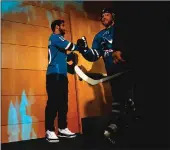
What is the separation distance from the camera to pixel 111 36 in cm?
264

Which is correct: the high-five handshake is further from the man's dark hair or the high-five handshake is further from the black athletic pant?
the black athletic pant

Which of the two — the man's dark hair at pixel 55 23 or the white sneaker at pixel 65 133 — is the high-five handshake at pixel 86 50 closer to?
the man's dark hair at pixel 55 23

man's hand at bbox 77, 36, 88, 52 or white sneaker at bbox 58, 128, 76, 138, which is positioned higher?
man's hand at bbox 77, 36, 88, 52

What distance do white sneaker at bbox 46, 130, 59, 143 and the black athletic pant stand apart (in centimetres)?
7

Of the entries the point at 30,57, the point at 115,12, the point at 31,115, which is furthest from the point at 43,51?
the point at 115,12

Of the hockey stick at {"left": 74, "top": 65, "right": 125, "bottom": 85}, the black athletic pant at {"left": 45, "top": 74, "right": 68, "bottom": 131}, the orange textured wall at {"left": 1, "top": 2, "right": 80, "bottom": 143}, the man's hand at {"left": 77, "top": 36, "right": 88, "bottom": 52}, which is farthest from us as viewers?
the hockey stick at {"left": 74, "top": 65, "right": 125, "bottom": 85}

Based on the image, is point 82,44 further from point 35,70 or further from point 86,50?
point 35,70

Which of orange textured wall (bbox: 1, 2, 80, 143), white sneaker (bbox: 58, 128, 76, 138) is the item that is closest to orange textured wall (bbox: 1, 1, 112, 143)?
orange textured wall (bbox: 1, 2, 80, 143)

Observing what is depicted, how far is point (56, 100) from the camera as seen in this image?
8.07 feet

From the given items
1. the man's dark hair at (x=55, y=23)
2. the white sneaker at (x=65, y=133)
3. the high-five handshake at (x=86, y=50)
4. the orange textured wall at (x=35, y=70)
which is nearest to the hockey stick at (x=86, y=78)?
the orange textured wall at (x=35, y=70)

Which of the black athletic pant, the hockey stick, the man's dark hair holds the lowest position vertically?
the black athletic pant

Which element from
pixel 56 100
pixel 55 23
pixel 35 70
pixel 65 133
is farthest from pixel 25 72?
pixel 65 133

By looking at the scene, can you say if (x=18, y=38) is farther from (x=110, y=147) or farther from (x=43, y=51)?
(x=110, y=147)

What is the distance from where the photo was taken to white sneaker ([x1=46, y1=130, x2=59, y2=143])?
231 centimetres
